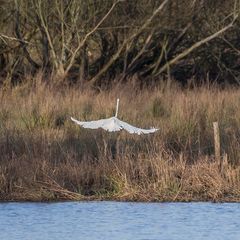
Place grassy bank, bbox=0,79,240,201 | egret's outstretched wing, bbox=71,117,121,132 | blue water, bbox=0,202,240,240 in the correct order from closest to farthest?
blue water, bbox=0,202,240,240 < grassy bank, bbox=0,79,240,201 < egret's outstretched wing, bbox=71,117,121,132

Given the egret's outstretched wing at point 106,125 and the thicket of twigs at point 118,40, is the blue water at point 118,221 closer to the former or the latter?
the egret's outstretched wing at point 106,125

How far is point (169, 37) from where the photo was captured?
26297 mm

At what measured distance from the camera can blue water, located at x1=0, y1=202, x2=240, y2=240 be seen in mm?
11410

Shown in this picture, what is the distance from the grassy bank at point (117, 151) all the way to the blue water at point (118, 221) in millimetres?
323

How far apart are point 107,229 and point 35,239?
95 centimetres

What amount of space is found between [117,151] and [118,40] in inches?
461

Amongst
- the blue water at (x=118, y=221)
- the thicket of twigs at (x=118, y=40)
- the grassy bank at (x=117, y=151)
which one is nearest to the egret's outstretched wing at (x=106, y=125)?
the grassy bank at (x=117, y=151)

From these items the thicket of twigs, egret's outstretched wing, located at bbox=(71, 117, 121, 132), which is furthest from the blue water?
the thicket of twigs

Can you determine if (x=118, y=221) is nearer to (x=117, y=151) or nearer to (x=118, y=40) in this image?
(x=117, y=151)

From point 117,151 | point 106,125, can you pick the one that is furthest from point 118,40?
point 117,151

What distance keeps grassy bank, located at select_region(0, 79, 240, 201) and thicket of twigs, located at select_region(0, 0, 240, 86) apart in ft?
11.0

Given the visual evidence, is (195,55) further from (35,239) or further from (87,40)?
(35,239)

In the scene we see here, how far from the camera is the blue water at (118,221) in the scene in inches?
449

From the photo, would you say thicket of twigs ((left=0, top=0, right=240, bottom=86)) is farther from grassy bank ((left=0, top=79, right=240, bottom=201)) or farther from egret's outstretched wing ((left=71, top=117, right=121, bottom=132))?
egret's outstretched wing ((left=71, top=117, right=121, bottom=132))
